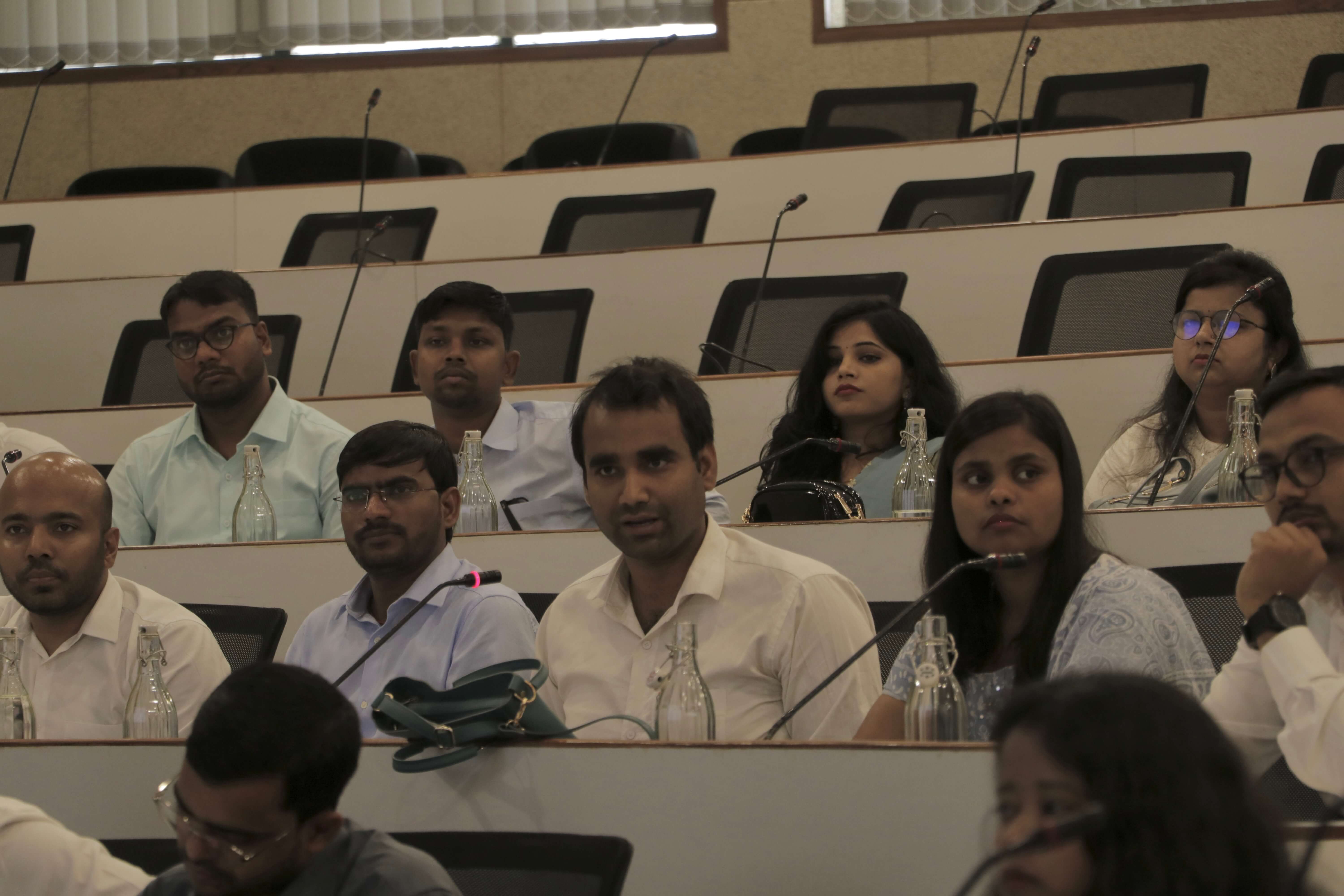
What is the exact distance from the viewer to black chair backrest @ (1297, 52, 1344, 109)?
229 inches

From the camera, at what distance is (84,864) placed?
1.57 meters

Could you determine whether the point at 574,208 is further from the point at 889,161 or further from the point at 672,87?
the point at 672,87

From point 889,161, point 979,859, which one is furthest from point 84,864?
point 889,161

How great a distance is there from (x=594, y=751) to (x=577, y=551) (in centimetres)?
124

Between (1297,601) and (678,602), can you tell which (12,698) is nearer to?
(678,602)

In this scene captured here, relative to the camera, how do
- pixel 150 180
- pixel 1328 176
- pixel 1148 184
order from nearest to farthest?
pixel 1328 176 < pixel 1148 184 < pixel 150 180

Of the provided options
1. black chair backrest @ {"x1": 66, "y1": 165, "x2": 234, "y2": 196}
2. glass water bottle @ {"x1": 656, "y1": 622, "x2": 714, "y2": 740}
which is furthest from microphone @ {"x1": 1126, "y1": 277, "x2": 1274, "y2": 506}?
black chair backrest @ {"x1": 66, "y1": 165, "x2": 234, "y2": 196}

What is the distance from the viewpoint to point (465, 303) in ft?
11.8

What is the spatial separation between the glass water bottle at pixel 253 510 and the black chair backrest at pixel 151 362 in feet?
4.38

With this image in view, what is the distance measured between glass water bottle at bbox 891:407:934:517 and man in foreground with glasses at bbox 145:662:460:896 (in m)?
1.55

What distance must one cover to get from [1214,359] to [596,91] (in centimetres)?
542

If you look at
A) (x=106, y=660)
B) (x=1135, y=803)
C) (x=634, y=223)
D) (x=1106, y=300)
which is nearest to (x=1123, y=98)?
(x=634, y=223)

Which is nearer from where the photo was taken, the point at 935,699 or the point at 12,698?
the point at 935,699

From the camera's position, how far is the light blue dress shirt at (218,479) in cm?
355
